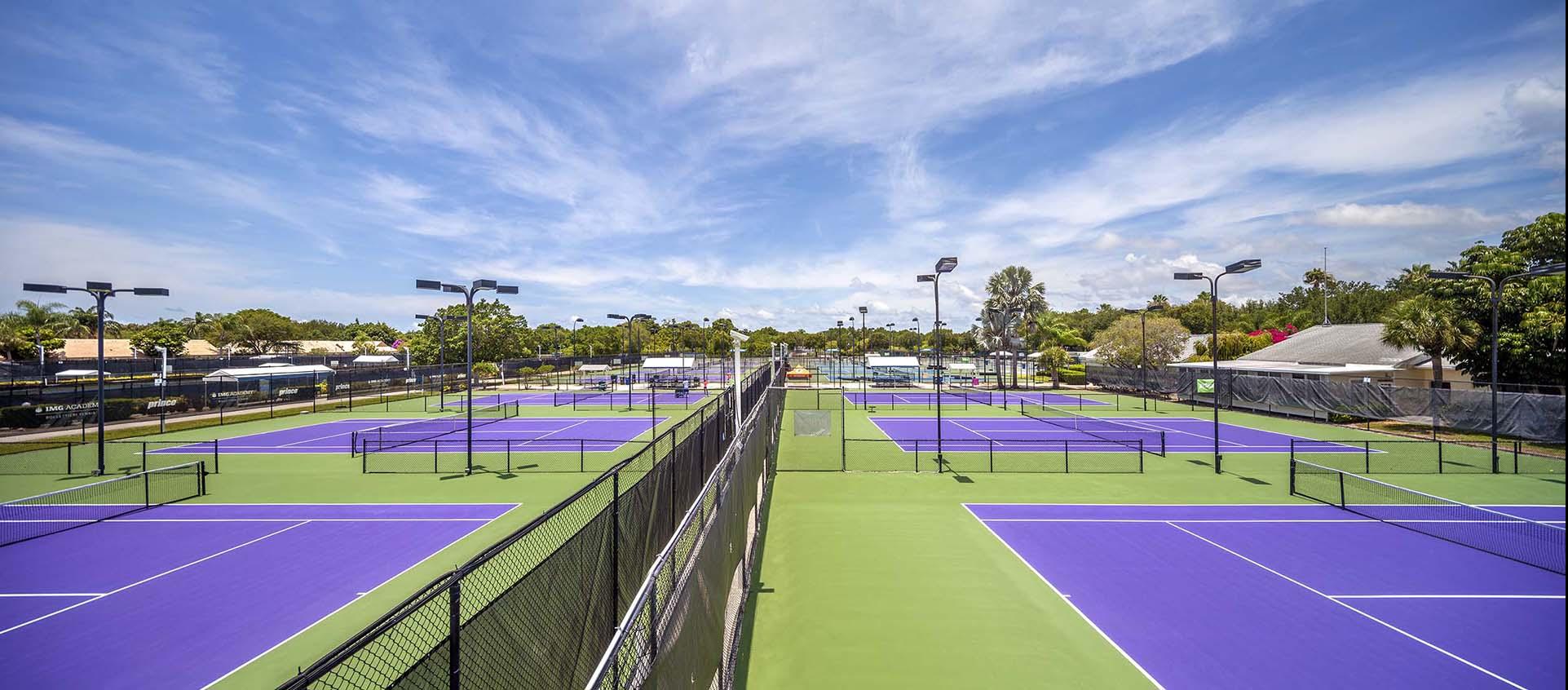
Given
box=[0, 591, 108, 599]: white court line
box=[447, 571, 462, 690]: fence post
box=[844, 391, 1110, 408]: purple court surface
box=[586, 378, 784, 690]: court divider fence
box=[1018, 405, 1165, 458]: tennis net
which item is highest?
box=[447, 571, 462, 690]: fence post

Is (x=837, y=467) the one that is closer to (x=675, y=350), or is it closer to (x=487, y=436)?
(x=487, y=436)

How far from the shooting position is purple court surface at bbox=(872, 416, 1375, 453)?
26.4 m

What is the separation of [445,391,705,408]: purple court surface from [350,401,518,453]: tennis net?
4.15m

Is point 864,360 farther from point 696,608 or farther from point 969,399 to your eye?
point 696,608

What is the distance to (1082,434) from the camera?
1193 inches

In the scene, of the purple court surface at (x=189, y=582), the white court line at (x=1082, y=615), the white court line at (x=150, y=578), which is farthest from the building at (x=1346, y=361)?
the white court line at (x=150, y=578)

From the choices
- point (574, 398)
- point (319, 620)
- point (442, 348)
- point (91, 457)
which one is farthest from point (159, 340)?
point (319, 620)

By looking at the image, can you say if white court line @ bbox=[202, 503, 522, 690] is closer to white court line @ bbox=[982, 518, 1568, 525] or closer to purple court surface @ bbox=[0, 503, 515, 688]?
purple court surface @ bbox=[0, 503, 515, 688]

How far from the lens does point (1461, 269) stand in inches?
1353

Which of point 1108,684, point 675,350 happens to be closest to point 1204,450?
point 1108,684

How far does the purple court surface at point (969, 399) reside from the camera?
152ft

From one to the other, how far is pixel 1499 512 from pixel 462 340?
7975 centimetres

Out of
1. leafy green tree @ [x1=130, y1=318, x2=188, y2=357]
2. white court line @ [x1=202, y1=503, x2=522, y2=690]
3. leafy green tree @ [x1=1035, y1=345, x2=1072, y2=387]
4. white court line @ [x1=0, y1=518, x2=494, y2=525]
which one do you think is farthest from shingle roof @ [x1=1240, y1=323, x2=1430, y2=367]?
leafy green tree @ [x1=130, y1=318, x2=188, y2=357]

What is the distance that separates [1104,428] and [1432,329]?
55.8 feet
